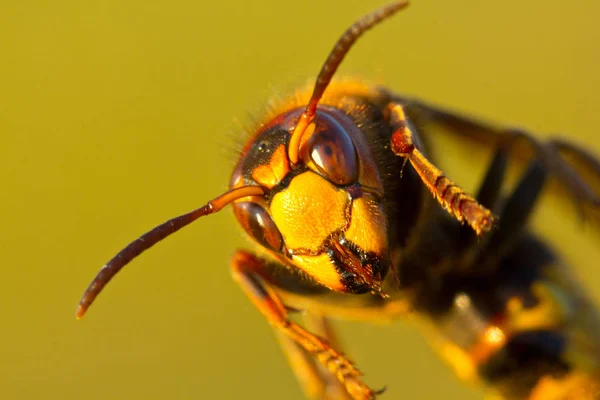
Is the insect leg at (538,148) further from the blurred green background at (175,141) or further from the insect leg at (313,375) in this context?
the blurred green background at (175,141)

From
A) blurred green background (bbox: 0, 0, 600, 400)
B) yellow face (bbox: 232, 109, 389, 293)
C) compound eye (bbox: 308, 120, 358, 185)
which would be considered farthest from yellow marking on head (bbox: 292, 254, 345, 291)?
blurred green background (bbox: 0, 0, 600, 400)

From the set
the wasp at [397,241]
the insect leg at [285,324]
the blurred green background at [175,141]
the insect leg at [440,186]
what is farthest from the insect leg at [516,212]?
the blurred green background at [175,141]

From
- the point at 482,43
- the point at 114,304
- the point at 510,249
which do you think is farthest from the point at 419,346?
the point at 482,43

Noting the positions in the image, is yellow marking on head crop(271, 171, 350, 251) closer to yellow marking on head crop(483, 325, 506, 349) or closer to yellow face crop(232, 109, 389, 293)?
yellow face crop(232, 109, 389, 293)

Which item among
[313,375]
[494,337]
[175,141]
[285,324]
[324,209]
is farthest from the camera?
[175,141]

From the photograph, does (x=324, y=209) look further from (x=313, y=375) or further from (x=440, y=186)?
(x=313, y=375)

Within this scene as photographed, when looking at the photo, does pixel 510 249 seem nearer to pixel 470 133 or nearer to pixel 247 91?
pixel 470 133

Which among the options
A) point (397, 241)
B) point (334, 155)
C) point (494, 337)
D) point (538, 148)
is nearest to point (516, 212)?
point (538, 148)
